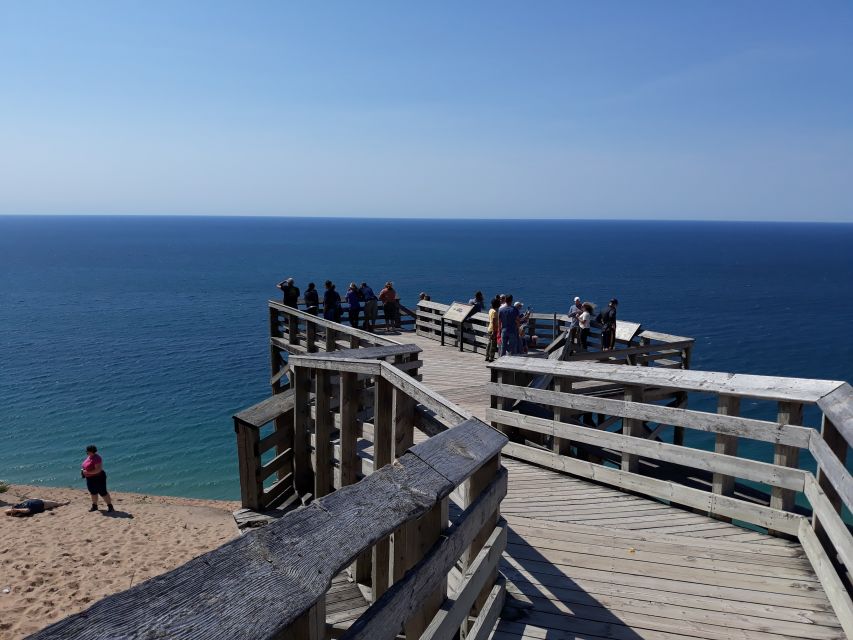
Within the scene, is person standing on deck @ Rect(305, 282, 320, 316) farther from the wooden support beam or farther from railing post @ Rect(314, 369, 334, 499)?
the wooden support beam

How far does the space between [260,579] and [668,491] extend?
516 cm

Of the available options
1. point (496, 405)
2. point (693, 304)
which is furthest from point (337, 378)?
point (693, 304)

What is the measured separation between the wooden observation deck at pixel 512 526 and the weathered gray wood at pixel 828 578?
0.9 inches

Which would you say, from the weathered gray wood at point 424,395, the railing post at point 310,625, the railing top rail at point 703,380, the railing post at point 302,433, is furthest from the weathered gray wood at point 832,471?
the railing post at point 302,433

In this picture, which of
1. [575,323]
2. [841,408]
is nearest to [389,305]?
[575,323]

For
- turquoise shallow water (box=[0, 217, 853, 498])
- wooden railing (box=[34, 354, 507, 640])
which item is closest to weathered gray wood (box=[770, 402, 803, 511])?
wooden railing (box=[34, 354, 507, 640])

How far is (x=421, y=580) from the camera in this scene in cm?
257

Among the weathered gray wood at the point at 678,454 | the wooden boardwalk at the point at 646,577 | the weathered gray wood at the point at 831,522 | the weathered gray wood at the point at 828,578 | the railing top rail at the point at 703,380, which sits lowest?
the wooden boardwalk at the point at 646,577

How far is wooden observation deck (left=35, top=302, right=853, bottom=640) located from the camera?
1786mm

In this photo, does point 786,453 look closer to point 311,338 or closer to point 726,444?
point 726,444

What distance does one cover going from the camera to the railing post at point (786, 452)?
5066 mm

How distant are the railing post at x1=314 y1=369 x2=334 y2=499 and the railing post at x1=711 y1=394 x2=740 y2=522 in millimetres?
3773

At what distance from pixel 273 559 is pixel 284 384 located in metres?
22.1

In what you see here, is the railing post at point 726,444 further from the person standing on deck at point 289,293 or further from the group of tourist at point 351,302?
the person standing on deck at point 289,293
